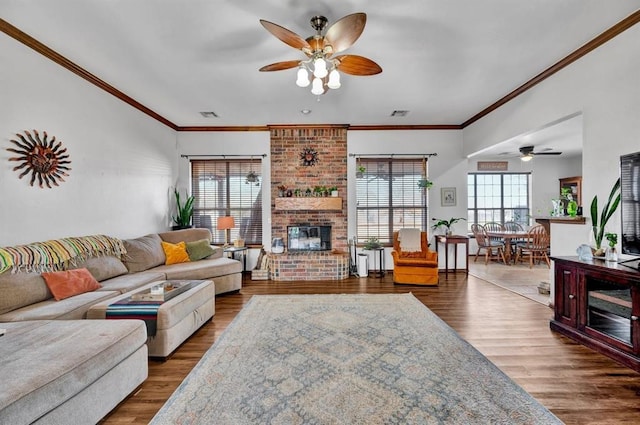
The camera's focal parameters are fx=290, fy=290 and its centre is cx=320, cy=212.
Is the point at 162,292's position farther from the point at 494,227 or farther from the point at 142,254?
the point at 494,227

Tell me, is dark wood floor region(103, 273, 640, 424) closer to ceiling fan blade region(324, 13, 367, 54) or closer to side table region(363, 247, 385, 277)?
side table region(363, 247, 385, 277)

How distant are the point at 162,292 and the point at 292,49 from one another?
2685 millimetres

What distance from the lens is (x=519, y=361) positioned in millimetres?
2379

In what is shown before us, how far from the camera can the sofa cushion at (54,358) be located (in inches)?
51.1

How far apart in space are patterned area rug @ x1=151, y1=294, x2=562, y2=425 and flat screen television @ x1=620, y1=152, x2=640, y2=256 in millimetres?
1597

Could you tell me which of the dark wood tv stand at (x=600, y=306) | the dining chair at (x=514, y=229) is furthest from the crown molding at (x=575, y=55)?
the dining chair at (x=514, y=229)

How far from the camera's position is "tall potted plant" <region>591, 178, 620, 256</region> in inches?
107

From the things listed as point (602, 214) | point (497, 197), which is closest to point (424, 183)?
point (602, 214)

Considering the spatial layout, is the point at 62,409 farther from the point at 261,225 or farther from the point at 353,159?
the point at 353,159

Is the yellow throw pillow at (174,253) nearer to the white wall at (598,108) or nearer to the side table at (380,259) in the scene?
the side table at (380,259)

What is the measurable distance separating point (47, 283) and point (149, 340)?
1108 millimetres

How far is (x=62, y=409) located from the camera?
4.74 ft

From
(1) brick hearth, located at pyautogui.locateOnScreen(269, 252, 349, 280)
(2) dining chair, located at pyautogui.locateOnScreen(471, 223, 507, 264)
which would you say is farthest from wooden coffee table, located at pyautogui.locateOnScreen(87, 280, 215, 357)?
(2) dining chair, located at pyautogui.locateOnScreen(471, 223, 507, 264)

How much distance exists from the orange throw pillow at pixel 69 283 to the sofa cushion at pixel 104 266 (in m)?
0.21
